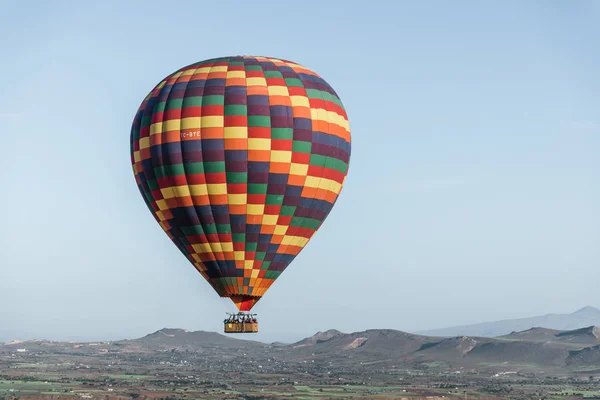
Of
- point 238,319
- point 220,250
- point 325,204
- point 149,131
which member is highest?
point 149,131

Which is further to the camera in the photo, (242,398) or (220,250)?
(242,398)

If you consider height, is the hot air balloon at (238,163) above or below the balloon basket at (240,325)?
above

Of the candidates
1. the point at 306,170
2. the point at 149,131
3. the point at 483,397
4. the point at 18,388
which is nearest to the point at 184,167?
the point at 149,131

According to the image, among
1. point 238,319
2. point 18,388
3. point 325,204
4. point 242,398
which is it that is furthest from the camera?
point 18,388

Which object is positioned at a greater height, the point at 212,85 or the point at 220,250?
the point at 212,85

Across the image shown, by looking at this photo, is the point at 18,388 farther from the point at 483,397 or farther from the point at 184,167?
the point at 184,167

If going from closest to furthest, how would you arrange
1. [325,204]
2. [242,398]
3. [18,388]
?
[325,204] → [242,398] → [18,388]

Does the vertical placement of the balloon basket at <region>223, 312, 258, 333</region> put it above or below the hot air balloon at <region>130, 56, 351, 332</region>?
below
